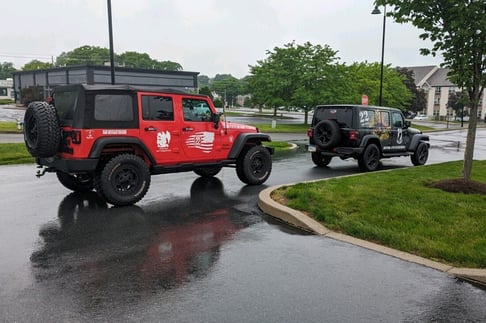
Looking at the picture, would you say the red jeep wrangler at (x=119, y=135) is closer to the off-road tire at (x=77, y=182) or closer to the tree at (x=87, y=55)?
the off-road tire at (x=77, y=182)

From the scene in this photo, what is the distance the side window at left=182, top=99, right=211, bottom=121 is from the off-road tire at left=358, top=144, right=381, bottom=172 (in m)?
5.45

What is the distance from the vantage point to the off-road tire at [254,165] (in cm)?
967

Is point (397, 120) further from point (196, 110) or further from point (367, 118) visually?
point (196, 110)

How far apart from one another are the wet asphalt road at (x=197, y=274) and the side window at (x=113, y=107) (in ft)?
5.24

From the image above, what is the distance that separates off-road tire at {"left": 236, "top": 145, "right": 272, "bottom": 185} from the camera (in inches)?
381

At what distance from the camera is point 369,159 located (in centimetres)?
1256

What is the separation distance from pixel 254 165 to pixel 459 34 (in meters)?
4.89

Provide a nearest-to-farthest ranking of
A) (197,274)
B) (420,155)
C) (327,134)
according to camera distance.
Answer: (197,274)
(327,134)
(420,155)

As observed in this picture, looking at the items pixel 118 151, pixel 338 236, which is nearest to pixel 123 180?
pixel 118 151

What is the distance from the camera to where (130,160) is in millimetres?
7582

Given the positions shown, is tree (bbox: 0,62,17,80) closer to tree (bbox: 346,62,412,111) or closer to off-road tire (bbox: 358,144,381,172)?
tree (bbox: 346,62,412,111)

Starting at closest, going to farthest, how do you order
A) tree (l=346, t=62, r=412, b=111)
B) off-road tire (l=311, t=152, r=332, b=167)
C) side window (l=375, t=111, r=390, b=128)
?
side window (l=375, t=111, r=390, b=128) < off-road tire (l=311, t=152, r=332, b=167) < tree (l=346, t=62, r=412, b=111)

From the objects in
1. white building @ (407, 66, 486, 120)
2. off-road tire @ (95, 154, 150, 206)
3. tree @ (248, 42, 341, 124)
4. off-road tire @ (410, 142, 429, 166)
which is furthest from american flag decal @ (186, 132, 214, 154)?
white building @ (407, 66, 486, 120)

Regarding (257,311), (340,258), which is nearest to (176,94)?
(340,258)
